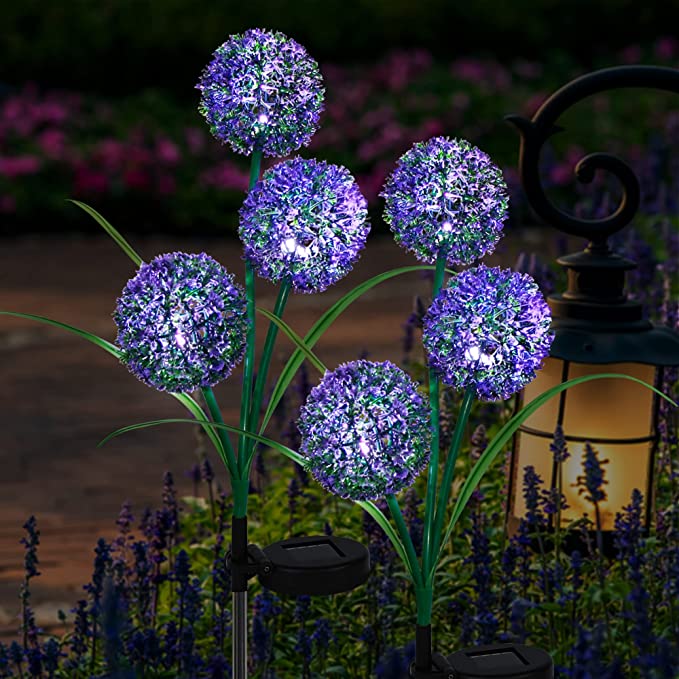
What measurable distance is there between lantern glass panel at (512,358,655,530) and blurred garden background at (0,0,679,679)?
0.15 m

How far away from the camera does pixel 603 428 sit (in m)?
4.20

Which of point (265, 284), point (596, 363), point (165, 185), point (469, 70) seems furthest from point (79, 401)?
point (469, 70)

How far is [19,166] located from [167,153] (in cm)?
133

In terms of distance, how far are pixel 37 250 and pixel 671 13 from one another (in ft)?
35.1

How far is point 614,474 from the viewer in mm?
4234

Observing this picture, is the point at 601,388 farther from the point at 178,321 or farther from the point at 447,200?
the point at 178,321

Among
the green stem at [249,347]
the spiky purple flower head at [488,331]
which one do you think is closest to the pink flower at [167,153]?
the green stem at [249,347]

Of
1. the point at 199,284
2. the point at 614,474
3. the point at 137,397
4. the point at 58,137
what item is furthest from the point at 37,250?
the point at 199,284

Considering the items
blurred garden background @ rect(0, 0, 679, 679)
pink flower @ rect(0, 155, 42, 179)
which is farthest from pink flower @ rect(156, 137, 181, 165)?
pink flower @ rect(0, 155, 42, 179)

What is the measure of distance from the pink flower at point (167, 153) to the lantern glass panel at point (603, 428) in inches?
382

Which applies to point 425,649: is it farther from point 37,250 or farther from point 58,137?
point 58,137

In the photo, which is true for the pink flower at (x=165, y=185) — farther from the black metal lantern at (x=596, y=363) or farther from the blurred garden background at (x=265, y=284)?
the black metal lantern at (x=596, y=363)

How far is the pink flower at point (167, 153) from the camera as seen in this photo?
13633 mm

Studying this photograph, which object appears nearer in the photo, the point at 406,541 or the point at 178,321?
the point at 178,321
